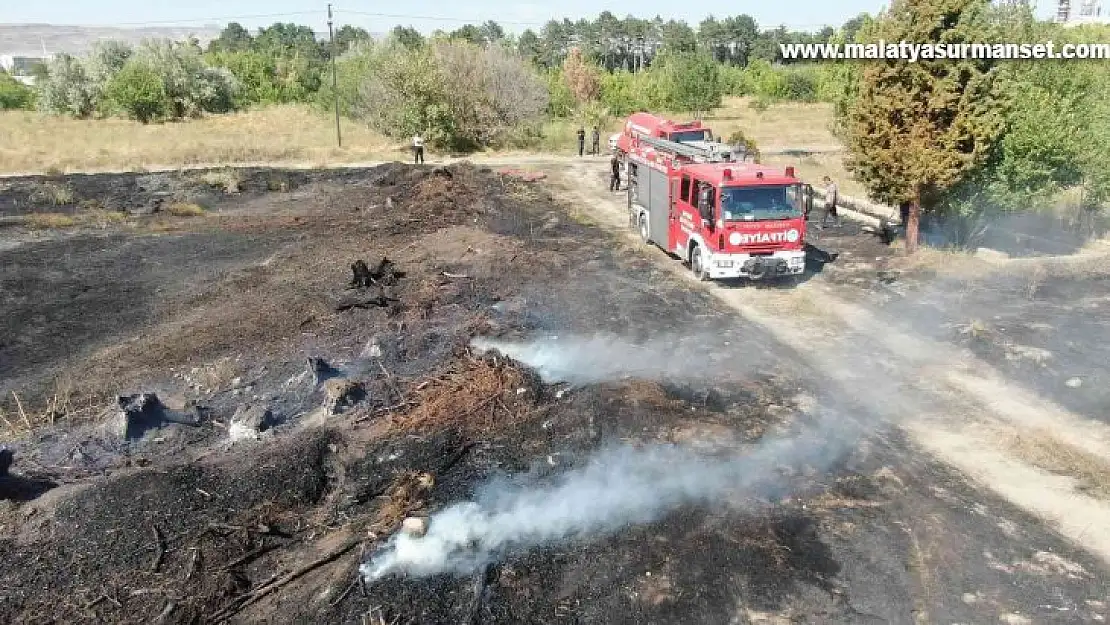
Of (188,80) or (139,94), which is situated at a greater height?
(188,80)

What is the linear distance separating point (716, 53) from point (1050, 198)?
128 metres

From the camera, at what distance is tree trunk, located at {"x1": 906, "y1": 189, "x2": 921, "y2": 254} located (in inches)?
753

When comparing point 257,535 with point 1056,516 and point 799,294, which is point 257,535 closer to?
point 1056,516

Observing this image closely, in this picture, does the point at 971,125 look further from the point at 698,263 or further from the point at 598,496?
the point at 598,496

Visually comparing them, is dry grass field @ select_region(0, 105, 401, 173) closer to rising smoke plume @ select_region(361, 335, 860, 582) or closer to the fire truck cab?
the fire truck cab

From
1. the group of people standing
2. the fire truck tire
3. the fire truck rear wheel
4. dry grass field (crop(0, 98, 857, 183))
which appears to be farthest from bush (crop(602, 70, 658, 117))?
the fire truck tire

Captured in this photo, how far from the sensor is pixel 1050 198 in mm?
18266

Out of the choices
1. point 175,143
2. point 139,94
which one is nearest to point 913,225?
point 175,143

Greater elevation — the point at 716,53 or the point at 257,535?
the point at 716,53

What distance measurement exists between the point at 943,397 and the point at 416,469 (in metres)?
8.17

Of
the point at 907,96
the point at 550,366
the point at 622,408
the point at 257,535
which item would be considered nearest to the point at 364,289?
the point at 550,366

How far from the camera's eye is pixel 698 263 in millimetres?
18047

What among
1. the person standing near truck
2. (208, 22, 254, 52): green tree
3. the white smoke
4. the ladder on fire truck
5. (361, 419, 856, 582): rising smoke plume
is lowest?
(361, 419, 856, 582): rising smoke plume

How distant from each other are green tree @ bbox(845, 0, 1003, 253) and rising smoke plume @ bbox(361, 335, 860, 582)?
9603mm
